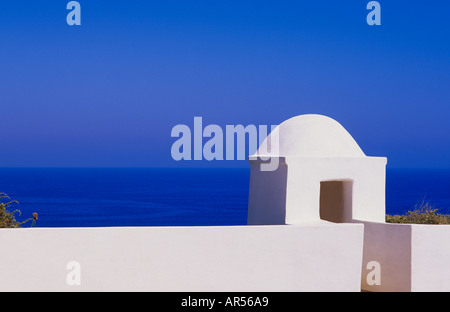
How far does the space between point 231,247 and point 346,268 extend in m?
2.08

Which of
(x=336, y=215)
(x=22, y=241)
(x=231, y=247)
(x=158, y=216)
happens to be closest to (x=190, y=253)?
(x=231, y=247)

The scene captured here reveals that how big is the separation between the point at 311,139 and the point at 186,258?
→ 14.4 feet

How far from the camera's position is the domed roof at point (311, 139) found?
1224cm

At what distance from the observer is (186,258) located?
9086mm

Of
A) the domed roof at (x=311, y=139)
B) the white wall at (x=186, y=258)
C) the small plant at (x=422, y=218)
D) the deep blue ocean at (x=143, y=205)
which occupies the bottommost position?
the white wall at (x=186, y=258)

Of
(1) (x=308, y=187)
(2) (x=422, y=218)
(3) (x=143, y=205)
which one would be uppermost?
(3) (x=143, y=205)

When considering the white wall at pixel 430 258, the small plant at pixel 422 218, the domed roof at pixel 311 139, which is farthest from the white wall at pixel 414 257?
the small plant at pixel 422 218

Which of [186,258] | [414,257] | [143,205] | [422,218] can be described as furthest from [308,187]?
[143,205]

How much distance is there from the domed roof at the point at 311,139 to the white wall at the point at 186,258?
7.90 feet

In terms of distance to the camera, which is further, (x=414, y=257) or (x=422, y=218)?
(x=422, y=218)

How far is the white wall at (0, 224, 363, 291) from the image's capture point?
829cm

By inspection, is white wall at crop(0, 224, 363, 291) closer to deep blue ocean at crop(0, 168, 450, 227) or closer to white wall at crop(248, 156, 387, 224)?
white wall at crop(248, 156, 387, 224)

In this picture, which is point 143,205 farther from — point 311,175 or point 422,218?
point 311,175

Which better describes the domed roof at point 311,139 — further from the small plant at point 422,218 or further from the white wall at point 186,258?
the small plant at point 422,218
